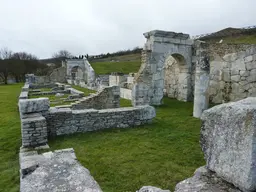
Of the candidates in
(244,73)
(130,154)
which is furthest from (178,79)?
(130,154)

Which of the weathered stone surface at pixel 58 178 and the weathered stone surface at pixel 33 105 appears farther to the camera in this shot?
the weathered stone surface at pixel 33 105

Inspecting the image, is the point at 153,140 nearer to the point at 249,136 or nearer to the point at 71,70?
the point at 249,136

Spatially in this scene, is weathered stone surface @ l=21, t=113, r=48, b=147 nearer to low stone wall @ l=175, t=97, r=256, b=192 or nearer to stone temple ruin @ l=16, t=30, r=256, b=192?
stone temple ruin @ l=16, t=30, r=256, b=192

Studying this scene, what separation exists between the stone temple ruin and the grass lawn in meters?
0.47

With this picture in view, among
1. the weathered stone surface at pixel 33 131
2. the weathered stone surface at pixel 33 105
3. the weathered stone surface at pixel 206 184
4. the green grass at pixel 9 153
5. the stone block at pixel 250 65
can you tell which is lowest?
the green grass at pixel 9 153

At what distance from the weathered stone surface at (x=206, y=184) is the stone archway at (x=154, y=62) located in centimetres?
933

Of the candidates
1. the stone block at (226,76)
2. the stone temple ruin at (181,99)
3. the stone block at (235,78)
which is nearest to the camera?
the stone temple ruin at (181,99)

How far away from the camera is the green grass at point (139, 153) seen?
4.12 metres

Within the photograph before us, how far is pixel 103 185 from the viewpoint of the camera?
3938 millimetres

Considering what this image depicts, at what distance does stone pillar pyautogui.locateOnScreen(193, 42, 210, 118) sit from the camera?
829cm

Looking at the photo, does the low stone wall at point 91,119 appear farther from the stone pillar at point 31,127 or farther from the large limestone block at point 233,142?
the large limestone block at point 233,142

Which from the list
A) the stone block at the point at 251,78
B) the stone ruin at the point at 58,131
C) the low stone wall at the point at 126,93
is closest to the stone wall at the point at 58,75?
the low stone wall at the point at 126,93

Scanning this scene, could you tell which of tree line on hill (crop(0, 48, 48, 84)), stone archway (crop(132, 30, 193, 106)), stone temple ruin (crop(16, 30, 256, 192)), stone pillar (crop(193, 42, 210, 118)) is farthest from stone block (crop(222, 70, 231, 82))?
tree line on hill (crop(0, 48, 48, 84))

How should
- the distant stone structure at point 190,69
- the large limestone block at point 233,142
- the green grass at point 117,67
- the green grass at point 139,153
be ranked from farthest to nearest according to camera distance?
1. the green grass at point 117,67
2. the distant stone structure at point 190,69
3. the green grass at point 139,153
4. the large limestone block at point 233,142
